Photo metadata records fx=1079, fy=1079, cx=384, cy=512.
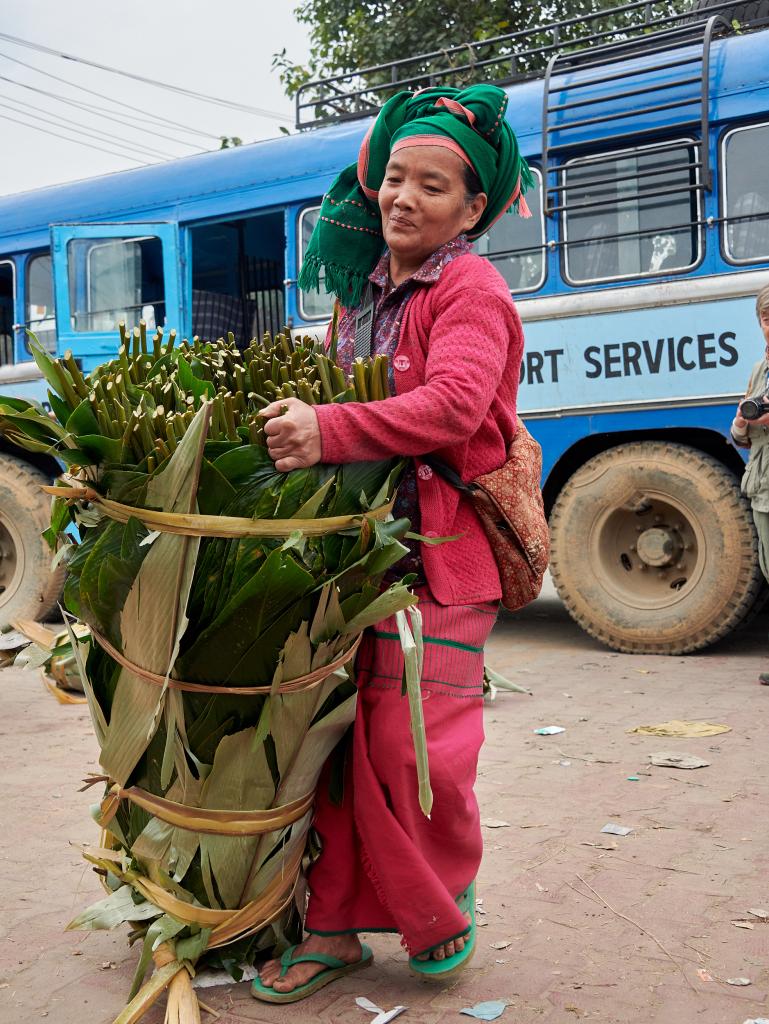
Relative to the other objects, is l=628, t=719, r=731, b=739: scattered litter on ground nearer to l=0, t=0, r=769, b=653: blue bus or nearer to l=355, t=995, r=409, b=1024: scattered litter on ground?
l=0, t=0, r=769, b=653: blue bus

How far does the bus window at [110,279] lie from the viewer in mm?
7141

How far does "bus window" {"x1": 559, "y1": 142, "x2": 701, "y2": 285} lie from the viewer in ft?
18.5

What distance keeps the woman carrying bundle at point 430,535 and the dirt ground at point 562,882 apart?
17cm

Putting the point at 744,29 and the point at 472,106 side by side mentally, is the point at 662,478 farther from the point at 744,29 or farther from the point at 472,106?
the point at 472,106

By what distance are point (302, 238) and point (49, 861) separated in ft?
15.1

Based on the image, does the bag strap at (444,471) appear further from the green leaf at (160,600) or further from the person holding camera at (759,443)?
the person holding camera at (759,443)

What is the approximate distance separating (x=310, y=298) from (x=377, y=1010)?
17.3 feet

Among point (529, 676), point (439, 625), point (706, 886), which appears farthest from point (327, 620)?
point (529, 676)

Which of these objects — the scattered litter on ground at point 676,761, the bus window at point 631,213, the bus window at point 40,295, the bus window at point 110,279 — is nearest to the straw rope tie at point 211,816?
the scattered litter on ground at point 676,761

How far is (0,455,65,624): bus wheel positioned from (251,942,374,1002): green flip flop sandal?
5.23 metres

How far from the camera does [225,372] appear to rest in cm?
230

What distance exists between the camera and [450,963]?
2205mm

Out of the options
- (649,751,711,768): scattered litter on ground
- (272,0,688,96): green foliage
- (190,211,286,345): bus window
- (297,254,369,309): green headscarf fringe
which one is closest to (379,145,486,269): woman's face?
(297,254,369,309): green headscarf fringe

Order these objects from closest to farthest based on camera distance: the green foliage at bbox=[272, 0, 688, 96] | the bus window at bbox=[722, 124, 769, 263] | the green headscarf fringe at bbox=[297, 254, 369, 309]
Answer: the green headscarf fringe at bbox=[297, 254, 369, 309], the bus window at bbox=[722, 124, 769, 263], the green foliage at bbox=[272, 0, 688, 96]
